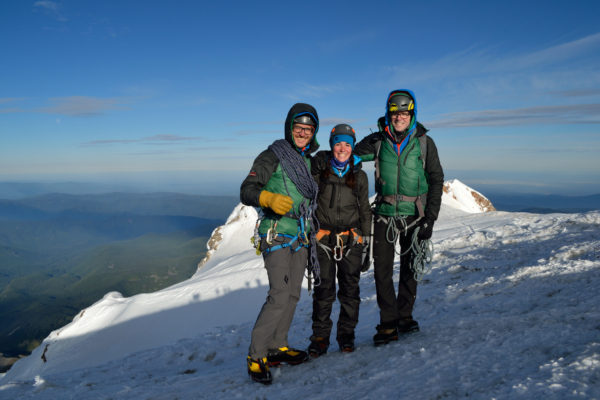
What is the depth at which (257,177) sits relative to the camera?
16.3ft

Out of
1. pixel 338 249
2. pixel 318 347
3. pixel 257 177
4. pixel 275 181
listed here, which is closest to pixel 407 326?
pixel 318 347

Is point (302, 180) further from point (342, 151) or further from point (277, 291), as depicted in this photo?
point (277, 291)

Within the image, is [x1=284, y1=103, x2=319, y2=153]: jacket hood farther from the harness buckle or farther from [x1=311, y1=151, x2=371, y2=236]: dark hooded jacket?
the harness buckle

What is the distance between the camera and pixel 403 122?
542cm

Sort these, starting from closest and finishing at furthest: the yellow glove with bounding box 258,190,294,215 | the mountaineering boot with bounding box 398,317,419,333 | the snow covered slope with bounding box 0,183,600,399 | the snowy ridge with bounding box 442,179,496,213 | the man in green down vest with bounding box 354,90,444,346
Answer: the snow covered slope with bounding box 0,183,600,399 < the yellow glove with bounding box 258,190,294,215 < the man in green down vest with bounding box 354,90,444,346 < the mountaineering boot with bounding box 398,317,419,333 < the snowy ridge with bounding box 442,179,496,213

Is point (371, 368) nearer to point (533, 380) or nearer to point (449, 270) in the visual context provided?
point (533, 380)

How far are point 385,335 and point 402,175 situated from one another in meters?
2.59

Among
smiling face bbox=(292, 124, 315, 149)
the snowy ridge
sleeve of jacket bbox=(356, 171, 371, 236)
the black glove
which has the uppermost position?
smiling face bbox=(292, 124, 315, 149)

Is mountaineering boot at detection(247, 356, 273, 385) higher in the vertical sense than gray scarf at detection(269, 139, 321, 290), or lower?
lower

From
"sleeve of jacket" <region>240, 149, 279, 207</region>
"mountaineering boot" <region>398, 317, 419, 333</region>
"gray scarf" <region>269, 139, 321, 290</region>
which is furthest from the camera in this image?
"mountaineering boot" <region>398, 317, 419, 333</region>

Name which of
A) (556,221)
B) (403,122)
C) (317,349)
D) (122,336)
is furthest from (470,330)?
(122,336)

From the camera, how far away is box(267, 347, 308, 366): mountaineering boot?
5.45 meters

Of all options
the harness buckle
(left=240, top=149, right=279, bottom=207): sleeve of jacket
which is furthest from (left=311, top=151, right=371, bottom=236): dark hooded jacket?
(left=240, top=149, right=279, bottom=207): sleeve of jacket

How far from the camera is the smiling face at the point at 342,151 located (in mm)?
5242
